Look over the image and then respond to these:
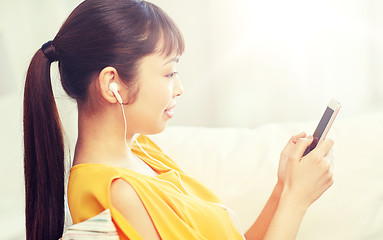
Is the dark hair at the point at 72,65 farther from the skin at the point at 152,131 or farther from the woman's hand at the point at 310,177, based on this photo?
the woman's hand at the point at 310,177

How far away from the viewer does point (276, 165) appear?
132 cm

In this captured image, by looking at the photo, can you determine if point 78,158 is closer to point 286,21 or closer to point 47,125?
point 47,125

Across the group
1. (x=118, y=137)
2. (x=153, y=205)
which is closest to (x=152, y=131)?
(x=118, y=137)

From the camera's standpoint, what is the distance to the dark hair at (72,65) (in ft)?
2.88

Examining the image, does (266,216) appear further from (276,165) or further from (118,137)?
(118,137)

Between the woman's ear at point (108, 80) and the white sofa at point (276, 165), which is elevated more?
the woman's ear at point (108, 80)

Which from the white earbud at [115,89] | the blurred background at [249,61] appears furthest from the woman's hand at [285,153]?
the blurred background at [249,61]

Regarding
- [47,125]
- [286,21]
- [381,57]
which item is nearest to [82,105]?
[47,125]

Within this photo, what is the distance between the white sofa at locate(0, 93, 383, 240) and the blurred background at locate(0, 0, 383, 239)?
1.08ft

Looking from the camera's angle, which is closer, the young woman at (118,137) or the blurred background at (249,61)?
the young woman at (118,137)

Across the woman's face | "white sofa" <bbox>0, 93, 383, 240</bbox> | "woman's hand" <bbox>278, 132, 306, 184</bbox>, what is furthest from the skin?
"white sofa" <bbox>0, 93, 383, 240</bbox>

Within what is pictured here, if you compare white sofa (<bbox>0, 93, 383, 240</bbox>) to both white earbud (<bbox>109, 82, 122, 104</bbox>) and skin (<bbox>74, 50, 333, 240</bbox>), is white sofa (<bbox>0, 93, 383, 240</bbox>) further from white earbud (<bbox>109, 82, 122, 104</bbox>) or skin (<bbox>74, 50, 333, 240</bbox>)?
white earbud (<bbox>109, 82, 122, 104</bbox>)

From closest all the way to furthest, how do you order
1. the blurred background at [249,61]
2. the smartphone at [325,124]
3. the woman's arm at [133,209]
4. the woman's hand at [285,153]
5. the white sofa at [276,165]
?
the woman's arm at [133,209] < the smartphone at [325,124] < the woman's hand at [285,153] < the white sofa at [276,165] < the blurred background at [249,61]

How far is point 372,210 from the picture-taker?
1226 mm
